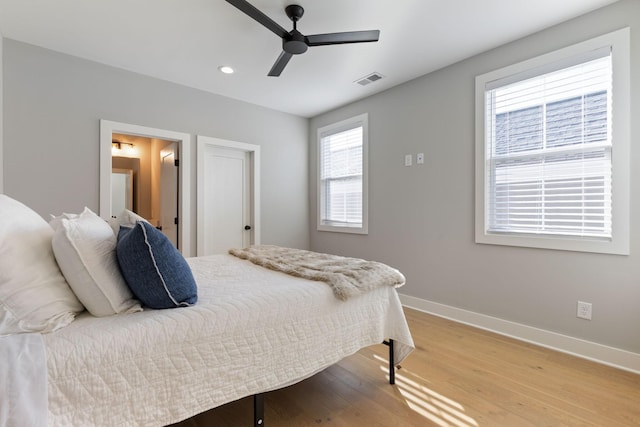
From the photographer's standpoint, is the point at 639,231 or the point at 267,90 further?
the point at 267,90

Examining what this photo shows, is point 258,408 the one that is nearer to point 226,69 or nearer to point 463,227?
point 463,227

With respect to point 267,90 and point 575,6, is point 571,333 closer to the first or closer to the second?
point 575,6

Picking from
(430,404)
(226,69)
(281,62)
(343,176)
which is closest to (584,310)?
(430,404)

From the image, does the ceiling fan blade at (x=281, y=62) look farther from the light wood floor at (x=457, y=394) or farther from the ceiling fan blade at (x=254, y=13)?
the light wood floor at (x=457, y=394)

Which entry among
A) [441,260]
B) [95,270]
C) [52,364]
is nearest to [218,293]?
[95,270]

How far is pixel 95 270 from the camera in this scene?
110cm

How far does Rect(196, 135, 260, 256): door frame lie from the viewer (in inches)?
142

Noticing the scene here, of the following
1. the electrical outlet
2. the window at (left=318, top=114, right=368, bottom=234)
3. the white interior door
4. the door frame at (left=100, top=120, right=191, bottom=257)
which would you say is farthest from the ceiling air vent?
the electrical outlet

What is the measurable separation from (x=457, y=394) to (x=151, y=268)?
72.1 inches

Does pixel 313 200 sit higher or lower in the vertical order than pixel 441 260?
higher

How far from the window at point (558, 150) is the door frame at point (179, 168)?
319 centimetres

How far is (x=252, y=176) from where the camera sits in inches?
163

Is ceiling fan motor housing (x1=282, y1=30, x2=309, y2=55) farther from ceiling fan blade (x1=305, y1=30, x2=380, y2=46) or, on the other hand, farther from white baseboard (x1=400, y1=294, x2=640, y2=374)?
white baseboard (x1=400, y1=294, x2=640, y2=374)

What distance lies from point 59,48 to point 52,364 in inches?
122
